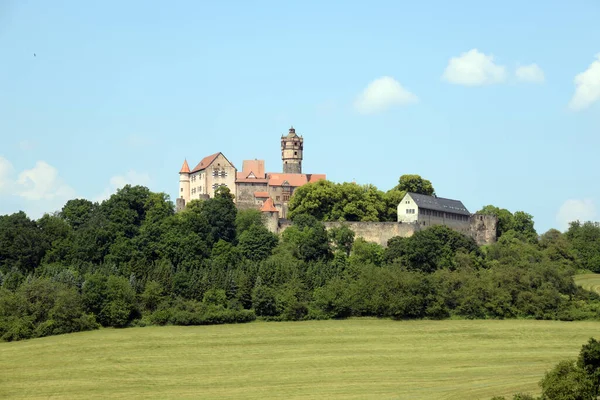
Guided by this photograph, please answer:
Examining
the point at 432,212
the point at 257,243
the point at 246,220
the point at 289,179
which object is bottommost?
the point at 257,243

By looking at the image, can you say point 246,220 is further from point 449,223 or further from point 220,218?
point 449,223

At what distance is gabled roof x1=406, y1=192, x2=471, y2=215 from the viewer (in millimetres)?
106812

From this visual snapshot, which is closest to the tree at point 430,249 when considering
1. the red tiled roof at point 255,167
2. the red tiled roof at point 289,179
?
the red tiled roof at point 289,179

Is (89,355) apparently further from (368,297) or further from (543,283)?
(543,283)

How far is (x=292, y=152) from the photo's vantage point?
13938 centimetres

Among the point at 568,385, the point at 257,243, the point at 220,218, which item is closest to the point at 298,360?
the point at 568,385

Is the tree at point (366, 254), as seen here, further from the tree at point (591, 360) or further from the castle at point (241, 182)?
the tree at point (591, 360)

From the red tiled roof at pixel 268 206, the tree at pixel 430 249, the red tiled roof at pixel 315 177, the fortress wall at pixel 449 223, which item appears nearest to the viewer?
the tree at pixel 430 249

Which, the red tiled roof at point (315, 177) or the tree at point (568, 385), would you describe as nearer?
the tree at point (568, 385)

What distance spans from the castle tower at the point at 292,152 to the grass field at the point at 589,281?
43.5 metres

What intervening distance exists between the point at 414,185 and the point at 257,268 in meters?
27.8

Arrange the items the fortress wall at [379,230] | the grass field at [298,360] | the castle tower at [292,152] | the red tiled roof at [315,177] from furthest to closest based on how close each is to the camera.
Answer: the castle tower at [292,152] < the red tiled roof at [315,177] < the fortress wall at [379,230] < the grass field at [298,360]

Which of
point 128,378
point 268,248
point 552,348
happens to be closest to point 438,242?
point 268,248

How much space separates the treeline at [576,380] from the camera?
5716cm
